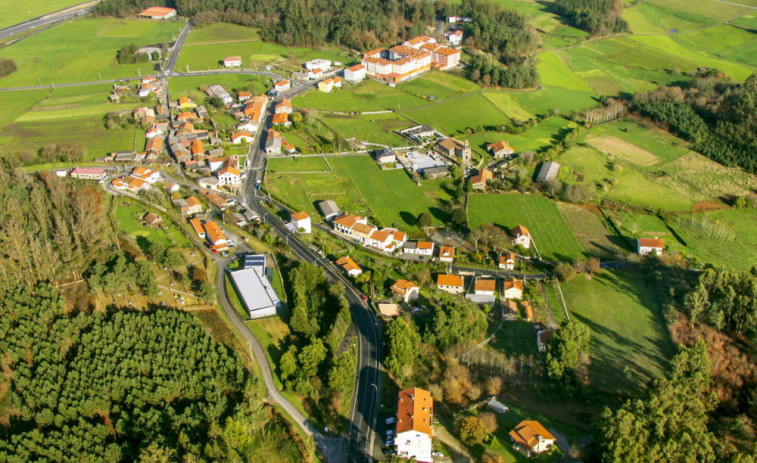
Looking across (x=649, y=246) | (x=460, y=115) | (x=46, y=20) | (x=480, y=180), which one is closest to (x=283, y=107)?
(x=460, y=115)

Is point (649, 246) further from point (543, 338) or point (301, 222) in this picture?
point (301, 222)

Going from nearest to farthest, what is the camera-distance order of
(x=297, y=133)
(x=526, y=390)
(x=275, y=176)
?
(x=526, y=390) → (x=275, y=176) → (x=297, y=133)

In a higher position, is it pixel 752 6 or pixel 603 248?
pixel 752 6

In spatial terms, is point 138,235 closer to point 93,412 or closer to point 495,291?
point 93,412

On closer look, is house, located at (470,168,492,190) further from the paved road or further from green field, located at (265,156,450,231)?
the paved road

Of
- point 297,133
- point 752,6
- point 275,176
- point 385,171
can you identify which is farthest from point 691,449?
point 752,6

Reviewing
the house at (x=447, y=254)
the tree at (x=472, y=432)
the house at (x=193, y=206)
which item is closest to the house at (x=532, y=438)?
the tree at (x=472, y=432)
